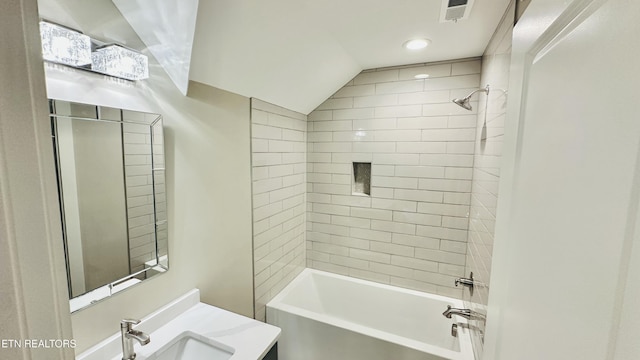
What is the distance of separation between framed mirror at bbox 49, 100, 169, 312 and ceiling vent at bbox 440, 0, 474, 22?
1.58 m

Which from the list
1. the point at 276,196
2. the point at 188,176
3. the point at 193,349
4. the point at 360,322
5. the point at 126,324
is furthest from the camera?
the point at 360,322

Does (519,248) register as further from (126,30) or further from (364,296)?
(364,296)

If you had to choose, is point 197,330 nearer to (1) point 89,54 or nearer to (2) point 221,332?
(2) point 221,332

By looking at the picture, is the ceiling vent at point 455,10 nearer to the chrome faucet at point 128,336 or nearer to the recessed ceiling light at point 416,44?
the recessed ceiling light at point 416,44

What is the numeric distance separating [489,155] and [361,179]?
4.02ft

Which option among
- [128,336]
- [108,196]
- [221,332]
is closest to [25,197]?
[108,196]

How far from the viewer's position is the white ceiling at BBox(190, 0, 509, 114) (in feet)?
4.10

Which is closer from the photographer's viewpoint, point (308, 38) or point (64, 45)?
point (64, 45)

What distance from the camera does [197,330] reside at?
4.23 ft

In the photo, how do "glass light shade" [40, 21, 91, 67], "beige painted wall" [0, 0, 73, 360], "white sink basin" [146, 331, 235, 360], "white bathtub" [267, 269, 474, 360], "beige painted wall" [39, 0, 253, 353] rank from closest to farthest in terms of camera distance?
"beige painted wall" [0, 0, 73, 360]
"glass light shade" [40, 21, 91, 67]
"beige painted wall" [39, 0, 253, 353]
"white sink basin" [146, 331, 235, 360]
"white bathtub" [267, 269, 474, 360]

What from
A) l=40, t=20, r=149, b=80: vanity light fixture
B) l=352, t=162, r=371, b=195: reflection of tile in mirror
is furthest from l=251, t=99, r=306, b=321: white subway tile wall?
l=40, t=20, r=149, b=80: vanity light fixture

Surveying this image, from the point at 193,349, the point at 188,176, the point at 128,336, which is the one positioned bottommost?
the point at 193,349

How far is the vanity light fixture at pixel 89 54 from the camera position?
845 millimetres

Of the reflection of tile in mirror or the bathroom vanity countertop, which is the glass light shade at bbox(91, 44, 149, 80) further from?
the reflection of tile in mirror
